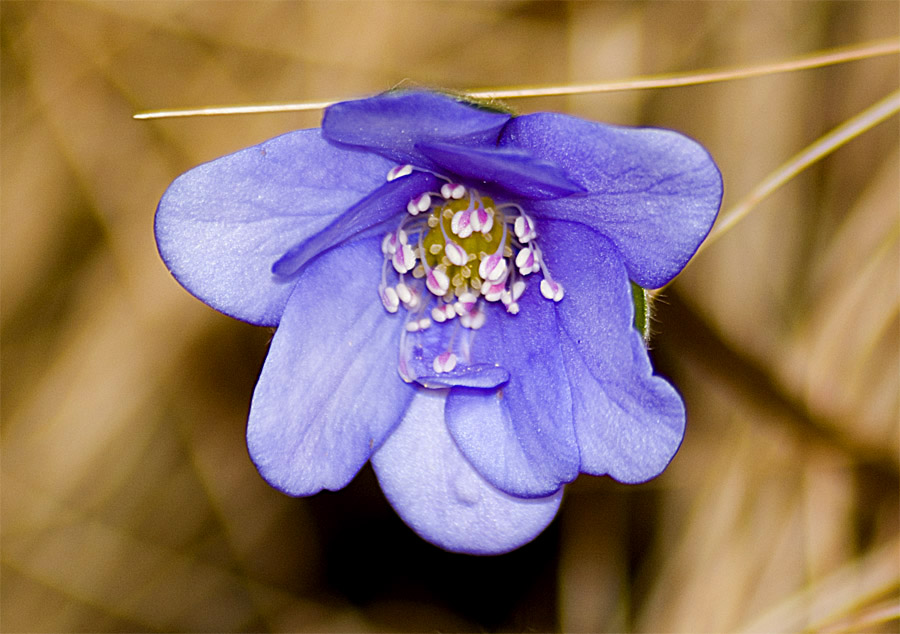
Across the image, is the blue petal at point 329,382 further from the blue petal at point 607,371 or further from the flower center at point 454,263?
the blue petal at point 607,371

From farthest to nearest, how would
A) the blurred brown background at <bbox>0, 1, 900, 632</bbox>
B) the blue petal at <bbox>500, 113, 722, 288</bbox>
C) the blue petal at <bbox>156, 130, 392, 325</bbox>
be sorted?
the blurred brown background at <bbox>0, 1, 900, 632</bbox>
the blue petal at <bbox>156, 130, 392, 325</bbox>
the blue petal at <bbox>500, 113, 722, 288</bbox>

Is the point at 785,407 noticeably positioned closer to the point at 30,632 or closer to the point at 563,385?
the point at 563,385

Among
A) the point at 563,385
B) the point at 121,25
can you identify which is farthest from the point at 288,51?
the point at 563,385

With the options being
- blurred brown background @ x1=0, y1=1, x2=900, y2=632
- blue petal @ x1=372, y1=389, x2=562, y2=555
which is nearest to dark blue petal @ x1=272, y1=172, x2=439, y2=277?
blue petal @ x1=372, y1=389, x2=562, y2=555

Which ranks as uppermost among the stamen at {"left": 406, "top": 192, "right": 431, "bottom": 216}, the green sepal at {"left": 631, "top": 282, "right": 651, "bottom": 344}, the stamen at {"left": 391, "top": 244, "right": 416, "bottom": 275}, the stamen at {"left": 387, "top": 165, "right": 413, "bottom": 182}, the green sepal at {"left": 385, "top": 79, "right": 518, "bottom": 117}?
the green sepal at {"left": 385, "top": 79, "right": 518, "bottom": 117}

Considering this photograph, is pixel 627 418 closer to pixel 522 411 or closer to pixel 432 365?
pixel 522 411

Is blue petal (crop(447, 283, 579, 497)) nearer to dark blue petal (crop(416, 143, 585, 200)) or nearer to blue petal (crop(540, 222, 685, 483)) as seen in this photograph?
blue petal (crop(540, 222, 685, 483))
